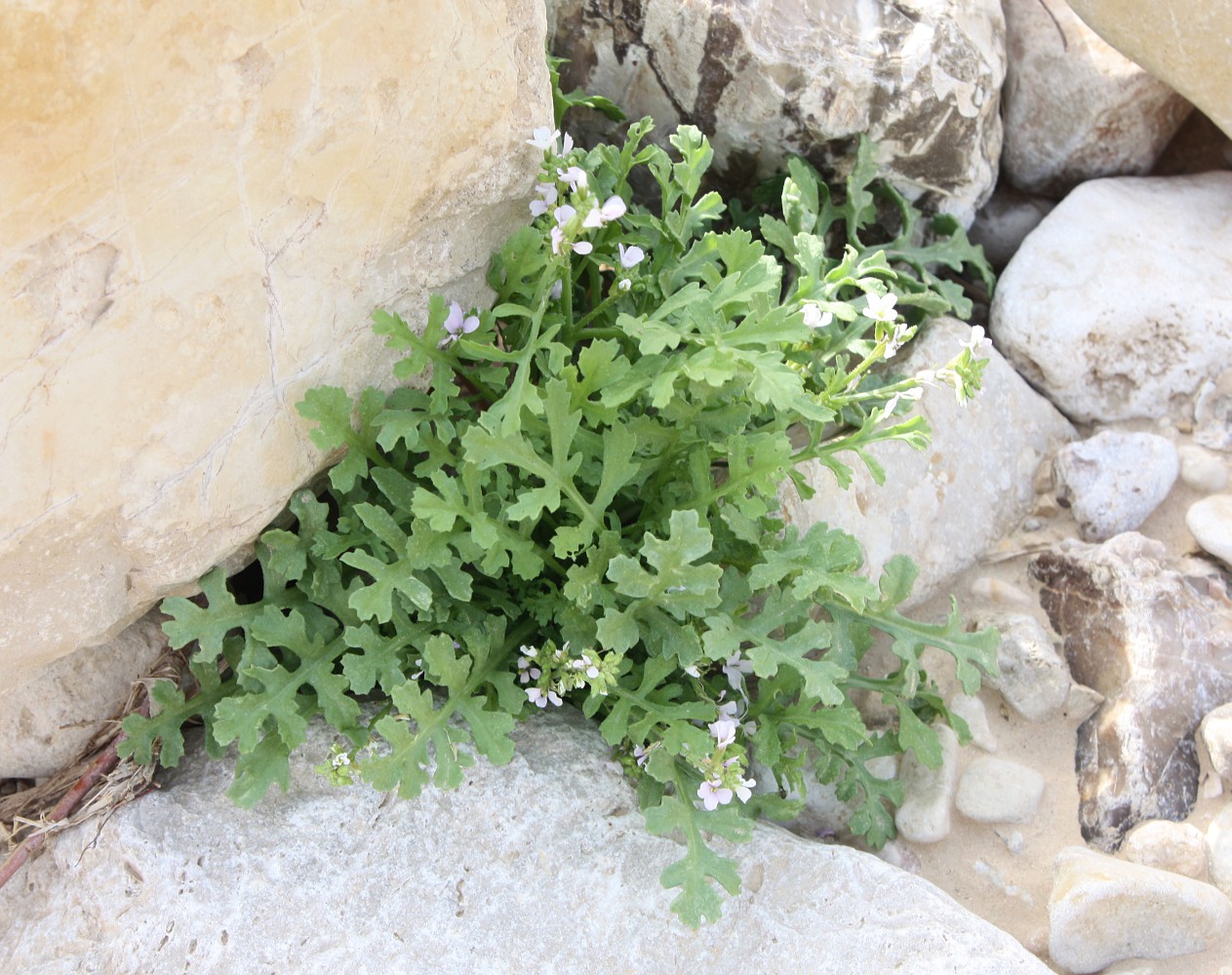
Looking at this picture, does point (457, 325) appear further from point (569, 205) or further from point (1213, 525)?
point (1213, 525)

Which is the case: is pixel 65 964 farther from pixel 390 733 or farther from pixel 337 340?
pixel 337 340

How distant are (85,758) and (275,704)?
663mm

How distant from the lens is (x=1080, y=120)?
3781 mm

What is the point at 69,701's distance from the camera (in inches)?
110

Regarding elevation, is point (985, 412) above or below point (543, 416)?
below

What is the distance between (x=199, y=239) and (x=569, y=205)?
0.79 metres

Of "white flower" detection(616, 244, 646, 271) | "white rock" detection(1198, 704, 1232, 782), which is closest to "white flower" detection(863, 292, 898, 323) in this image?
"white flower" detection(616, 244, 646, 271)

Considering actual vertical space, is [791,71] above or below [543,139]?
below

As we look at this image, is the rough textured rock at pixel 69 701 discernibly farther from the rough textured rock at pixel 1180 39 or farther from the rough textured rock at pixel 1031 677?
the rough textured rock at pixel 1180 39

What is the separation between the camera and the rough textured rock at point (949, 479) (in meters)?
3.06

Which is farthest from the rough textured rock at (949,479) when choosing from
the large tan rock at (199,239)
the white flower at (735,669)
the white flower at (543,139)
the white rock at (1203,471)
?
the large tan rock at (199,239)

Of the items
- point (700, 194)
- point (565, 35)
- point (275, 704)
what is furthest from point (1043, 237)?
point (275, 704)

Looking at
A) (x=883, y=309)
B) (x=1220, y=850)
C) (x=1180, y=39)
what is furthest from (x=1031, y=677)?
(x=1180, y=39)

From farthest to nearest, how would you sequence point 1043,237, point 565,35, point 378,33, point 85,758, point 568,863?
point 1043,237 → point 565,35 → point 85,758 → point 568,863 → point 378,33
